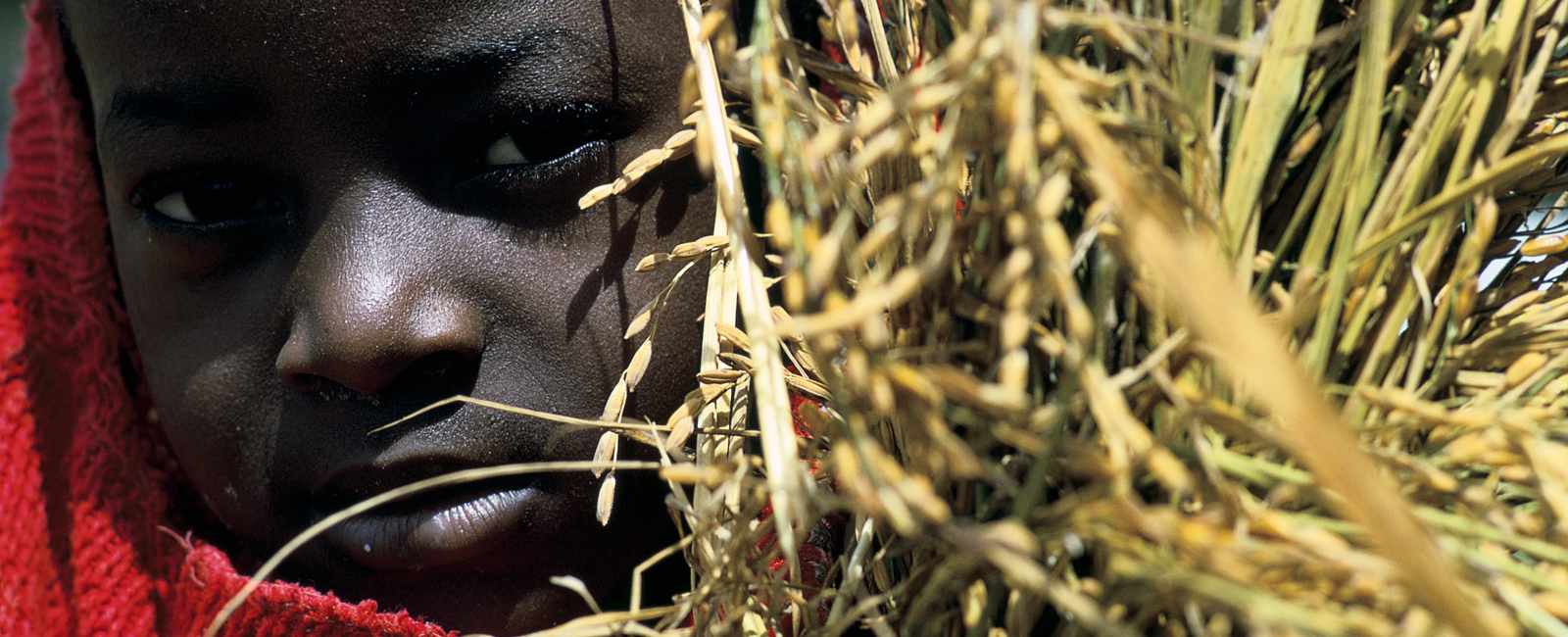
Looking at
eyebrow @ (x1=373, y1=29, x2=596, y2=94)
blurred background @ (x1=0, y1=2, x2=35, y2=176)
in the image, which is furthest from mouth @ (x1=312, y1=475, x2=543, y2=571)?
blurred background @ (x1=0, y1=2, x2=35, y2=176)

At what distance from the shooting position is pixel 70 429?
85 cm

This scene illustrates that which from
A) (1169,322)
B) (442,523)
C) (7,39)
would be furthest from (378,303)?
(7,39)

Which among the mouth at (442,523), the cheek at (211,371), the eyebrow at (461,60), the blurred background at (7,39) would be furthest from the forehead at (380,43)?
the blurred background at (7,39)

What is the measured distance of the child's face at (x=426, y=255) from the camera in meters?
0.59

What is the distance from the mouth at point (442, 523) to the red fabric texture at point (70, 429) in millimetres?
166

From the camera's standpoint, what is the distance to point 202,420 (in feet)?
2.19

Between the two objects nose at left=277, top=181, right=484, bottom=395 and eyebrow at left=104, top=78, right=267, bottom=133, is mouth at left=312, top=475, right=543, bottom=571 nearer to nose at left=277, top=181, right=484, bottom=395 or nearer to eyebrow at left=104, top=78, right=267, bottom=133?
nose at left=277, top=181, right=484, bottom=395

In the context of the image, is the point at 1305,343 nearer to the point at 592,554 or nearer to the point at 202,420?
the point at 592,554

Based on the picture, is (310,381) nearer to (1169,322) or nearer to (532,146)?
(532,146)

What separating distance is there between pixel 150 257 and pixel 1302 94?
28.4 inches

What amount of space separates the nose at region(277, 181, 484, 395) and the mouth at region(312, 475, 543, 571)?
8cm

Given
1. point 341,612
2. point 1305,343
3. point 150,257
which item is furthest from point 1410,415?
point 150,257

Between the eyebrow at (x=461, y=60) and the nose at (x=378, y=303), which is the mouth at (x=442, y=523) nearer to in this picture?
the nose at (x=378, y=303)

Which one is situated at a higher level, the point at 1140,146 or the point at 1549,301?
the point at 1140,146
